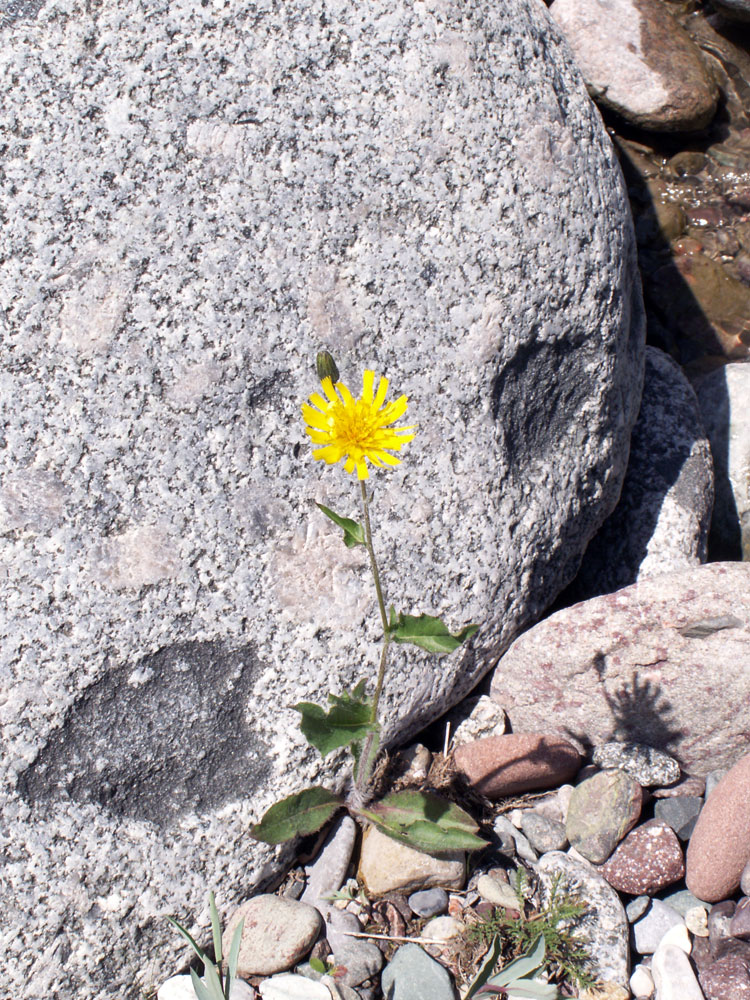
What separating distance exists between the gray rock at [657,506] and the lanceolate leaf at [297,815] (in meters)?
1.34

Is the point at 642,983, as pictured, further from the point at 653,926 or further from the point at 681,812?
the point at 681,812

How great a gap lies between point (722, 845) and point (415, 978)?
3.14ft

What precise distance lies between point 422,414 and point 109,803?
1.36 meters

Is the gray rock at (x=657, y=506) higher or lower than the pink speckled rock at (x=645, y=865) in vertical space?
higher

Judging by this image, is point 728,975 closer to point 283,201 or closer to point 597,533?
point 597,533

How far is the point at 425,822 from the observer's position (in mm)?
2252

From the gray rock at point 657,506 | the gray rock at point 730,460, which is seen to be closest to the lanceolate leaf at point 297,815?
the gray rock at point 657,506

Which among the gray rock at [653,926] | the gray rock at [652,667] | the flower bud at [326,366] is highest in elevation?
the flower bud at [326,366]

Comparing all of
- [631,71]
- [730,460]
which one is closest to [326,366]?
[730,460]

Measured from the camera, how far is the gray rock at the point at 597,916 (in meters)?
2.29

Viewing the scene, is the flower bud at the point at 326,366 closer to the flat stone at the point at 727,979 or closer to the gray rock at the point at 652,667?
the gray rock at the point at 652,667

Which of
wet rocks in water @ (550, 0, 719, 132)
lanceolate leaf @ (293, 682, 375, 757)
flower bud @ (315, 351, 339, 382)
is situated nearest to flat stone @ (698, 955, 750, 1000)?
lanceolate leaf @ (293, 682, 375, 757)

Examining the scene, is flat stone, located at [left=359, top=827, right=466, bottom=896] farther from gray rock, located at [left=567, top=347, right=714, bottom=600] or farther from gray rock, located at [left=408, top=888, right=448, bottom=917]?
gray rock, located at [left=567, top=347, right=714, bottom=600]

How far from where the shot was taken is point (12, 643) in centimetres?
207
